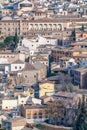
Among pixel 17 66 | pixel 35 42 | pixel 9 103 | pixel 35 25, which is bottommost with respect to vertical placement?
pixel 35 25

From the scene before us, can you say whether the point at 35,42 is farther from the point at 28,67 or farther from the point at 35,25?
the point at 35,25

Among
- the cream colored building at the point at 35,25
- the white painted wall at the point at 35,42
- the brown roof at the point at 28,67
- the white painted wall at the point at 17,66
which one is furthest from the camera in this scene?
the cream colored building at the point at 35,25

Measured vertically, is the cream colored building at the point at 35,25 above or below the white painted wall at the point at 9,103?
below

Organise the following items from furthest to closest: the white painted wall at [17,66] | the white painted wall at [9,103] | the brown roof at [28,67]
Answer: the white painted wall at [17,66], the brown roof at [28,67], the white painted wall at [9,103]

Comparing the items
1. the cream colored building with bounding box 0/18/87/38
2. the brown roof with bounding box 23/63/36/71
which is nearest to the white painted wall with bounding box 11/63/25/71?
the brown roof with bounding box 23/63/36/71

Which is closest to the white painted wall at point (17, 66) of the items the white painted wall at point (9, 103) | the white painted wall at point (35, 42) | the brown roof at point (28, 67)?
the brown roof at point (28, 67)

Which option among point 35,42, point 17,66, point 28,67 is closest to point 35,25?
point 35,42

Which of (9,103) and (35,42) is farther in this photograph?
(35,42)

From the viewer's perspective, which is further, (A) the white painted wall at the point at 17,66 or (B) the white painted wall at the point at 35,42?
(B) the white painted wall at the point at 35,42

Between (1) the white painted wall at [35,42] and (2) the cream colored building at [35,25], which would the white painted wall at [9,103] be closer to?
(1) the white painted wall at [35,42]

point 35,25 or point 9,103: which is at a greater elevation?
point 9,103

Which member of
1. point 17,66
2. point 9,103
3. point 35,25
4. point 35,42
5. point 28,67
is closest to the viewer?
point 9,103

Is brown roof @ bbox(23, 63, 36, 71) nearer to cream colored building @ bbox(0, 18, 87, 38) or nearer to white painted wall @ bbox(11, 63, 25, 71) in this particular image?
white painted wall @ bbox(11, 63, 25, 71)
